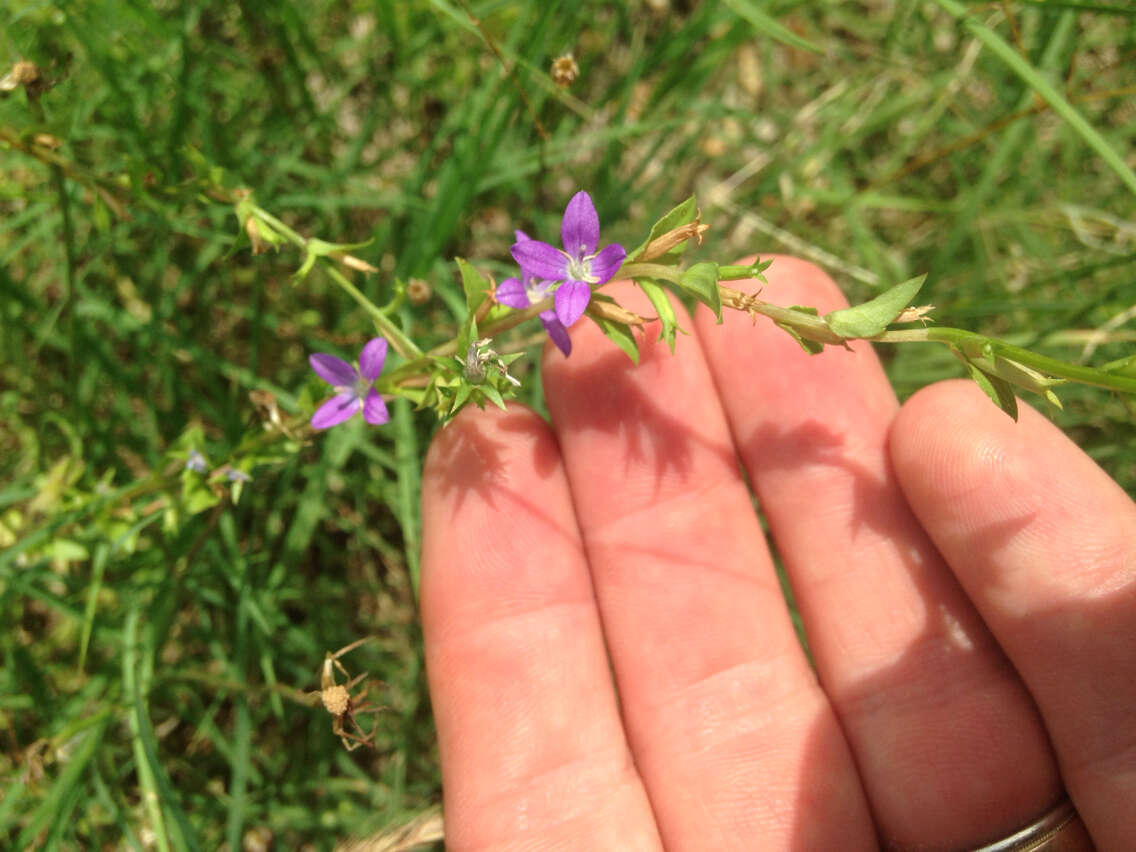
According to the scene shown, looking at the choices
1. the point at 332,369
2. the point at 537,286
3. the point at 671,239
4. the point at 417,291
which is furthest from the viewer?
the point at 537,286

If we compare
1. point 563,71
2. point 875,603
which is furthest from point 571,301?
point 875,603

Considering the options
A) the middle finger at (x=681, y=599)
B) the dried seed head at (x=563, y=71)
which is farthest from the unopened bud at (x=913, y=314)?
the dried seed head at (x=563, y=71)

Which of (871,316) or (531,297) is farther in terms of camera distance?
(531,297)

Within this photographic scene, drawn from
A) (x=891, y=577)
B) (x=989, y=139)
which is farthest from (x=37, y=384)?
(x=989, y=139)

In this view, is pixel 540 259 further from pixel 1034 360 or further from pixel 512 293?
pixel 1034 360

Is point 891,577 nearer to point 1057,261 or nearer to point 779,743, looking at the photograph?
point 779,743

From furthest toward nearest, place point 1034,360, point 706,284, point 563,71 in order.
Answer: point 563,71 → point 706,284 → point 1034,360
